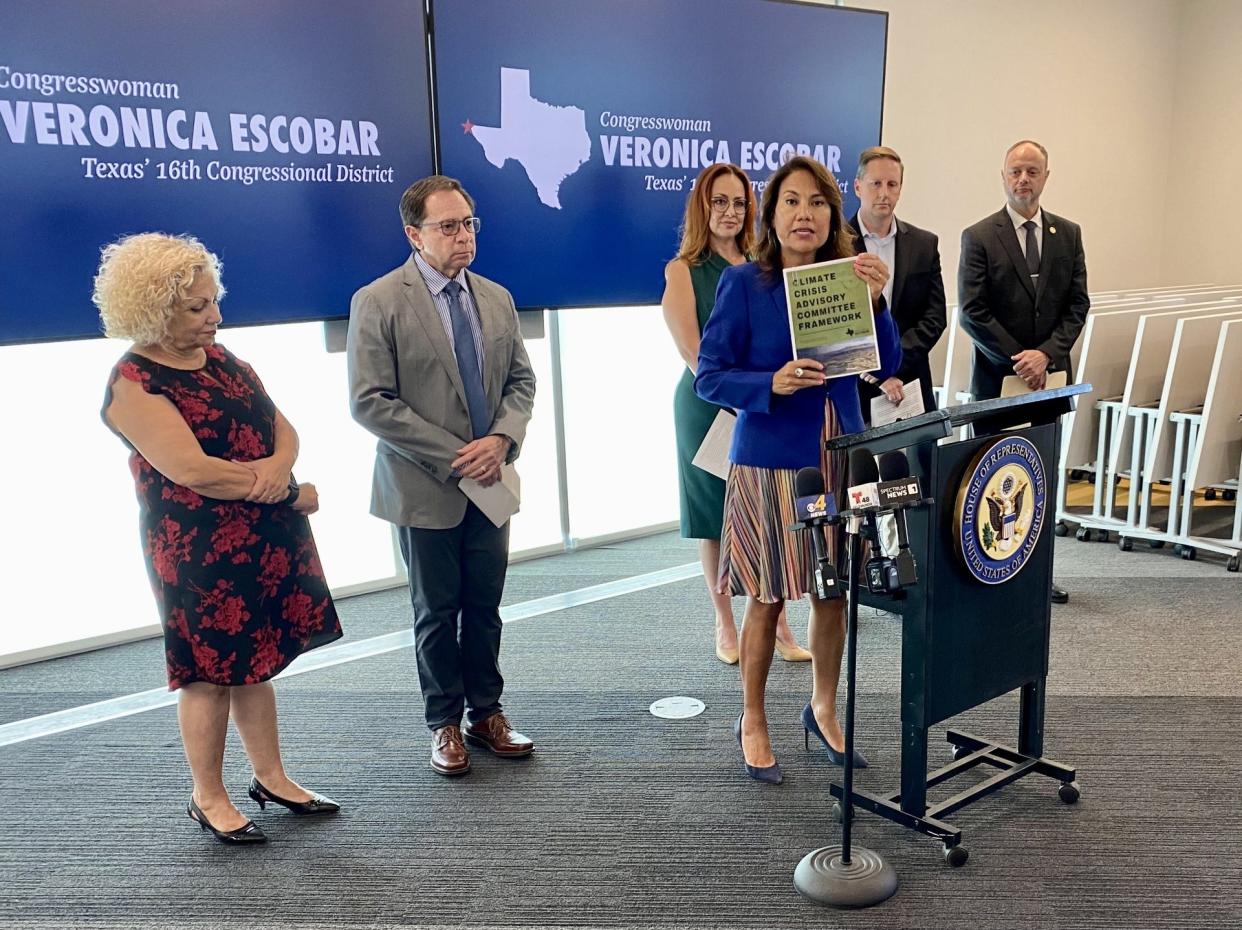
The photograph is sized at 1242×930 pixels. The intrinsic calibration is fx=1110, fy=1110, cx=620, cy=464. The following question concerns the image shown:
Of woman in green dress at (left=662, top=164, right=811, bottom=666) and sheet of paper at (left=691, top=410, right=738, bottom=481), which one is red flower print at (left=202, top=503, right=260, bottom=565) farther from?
woman in green dress at (left=662, top=164, right=811, bottom=666)

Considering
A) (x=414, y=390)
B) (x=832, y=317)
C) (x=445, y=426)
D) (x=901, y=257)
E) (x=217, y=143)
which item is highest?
(x=217, y=143)

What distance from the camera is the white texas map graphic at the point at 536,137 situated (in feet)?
14.4

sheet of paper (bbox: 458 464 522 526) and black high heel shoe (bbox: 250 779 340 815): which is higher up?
sheet of paper (bbox: 458 464 522 526)

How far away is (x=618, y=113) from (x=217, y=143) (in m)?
1.71

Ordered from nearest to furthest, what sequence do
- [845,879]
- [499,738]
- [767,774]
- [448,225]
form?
1. [845,879]
2. [448,225]
3. [767,774]
4. [499,738]

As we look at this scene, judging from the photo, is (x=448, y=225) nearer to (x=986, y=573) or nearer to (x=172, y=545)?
(x=172, y=545)

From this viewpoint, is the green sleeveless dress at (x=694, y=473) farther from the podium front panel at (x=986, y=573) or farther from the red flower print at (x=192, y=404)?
the red flower print at (x=192, y=404)

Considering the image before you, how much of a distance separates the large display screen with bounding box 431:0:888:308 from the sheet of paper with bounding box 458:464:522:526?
5.24 ft

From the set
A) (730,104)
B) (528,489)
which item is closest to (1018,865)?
(528,489)

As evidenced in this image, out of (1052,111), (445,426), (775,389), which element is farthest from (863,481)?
(1052,111)

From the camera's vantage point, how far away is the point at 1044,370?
413 cm

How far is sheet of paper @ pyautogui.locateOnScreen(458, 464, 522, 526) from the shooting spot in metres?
3.00

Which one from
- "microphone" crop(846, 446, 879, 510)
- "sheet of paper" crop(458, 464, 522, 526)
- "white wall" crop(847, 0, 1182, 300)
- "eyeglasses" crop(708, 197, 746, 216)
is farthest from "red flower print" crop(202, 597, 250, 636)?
"white wall" crop(847, 0, 1182, 300)

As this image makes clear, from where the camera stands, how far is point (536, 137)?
4512 mm
